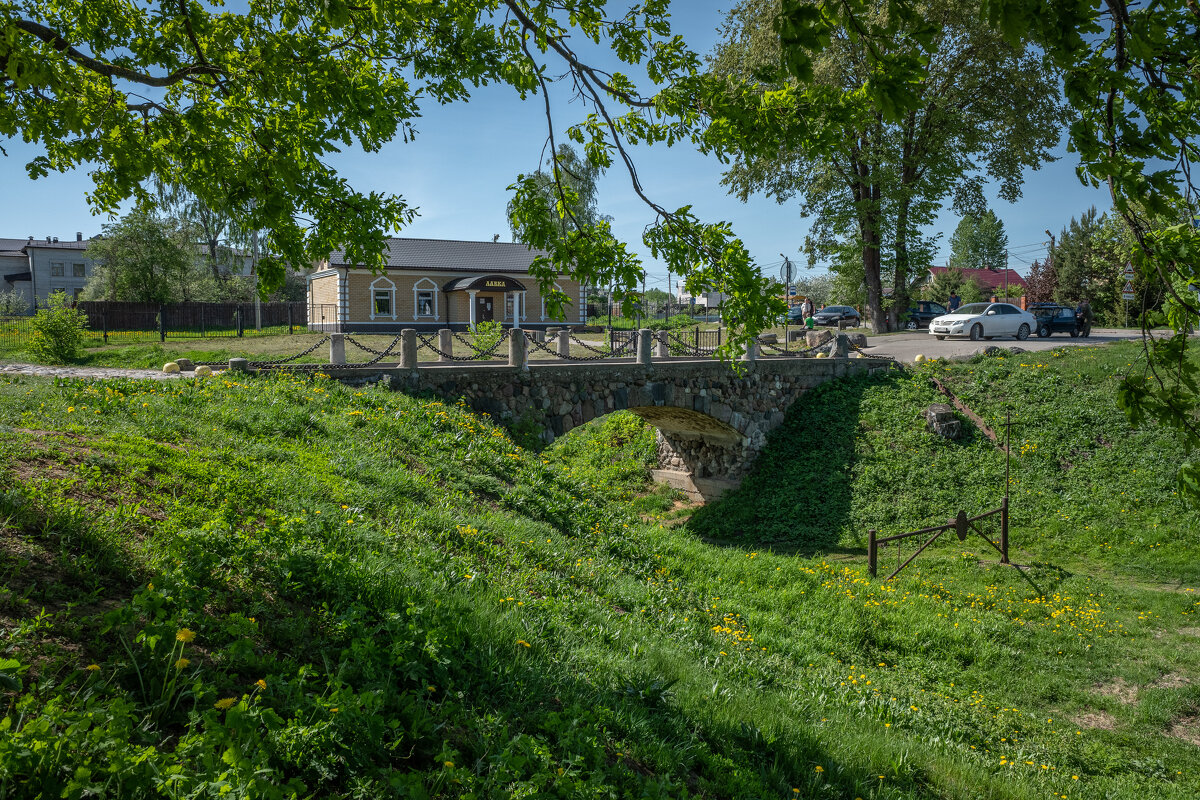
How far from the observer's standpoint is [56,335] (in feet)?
60.9

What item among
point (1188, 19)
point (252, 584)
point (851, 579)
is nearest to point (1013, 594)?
point (851, 579)

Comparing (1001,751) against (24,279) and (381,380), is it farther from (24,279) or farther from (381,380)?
(24,279)

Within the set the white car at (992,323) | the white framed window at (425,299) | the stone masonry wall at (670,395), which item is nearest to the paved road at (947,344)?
the white car at (992,323)

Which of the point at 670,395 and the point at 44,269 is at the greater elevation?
the point at 44,269

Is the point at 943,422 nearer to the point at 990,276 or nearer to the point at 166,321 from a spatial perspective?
the point at 166,321

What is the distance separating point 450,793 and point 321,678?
3.10ft

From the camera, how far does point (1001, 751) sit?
20.9ft

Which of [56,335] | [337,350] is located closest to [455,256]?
[56,335]

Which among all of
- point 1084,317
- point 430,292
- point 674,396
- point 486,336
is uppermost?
point 430,292

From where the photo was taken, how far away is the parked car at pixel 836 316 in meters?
38.8

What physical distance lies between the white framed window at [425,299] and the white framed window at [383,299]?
115 cm

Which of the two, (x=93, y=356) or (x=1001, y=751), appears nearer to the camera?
(x=1001, y=751)

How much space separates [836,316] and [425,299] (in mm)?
22586

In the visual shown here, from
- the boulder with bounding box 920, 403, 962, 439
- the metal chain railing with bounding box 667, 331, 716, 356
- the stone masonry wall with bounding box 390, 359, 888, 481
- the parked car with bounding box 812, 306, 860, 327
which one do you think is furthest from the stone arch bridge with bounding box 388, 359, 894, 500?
the parked car with bounding box 812, 306, 860, 327
